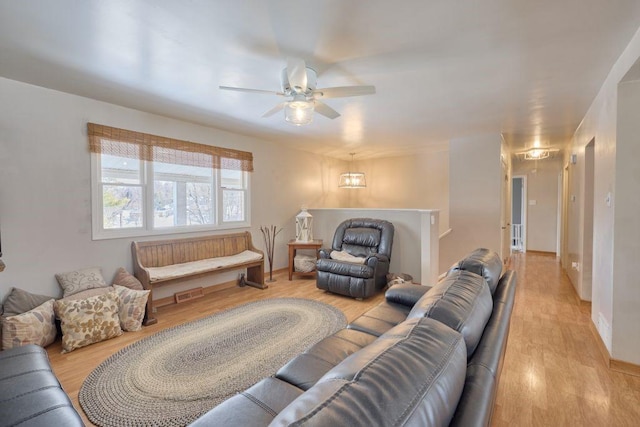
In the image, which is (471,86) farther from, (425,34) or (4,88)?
(4,88)

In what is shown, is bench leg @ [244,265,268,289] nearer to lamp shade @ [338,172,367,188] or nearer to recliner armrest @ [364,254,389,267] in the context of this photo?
recliner armrest @ [364,254,389,267]

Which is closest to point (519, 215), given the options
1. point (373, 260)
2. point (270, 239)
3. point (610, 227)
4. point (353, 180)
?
point (353, 180)

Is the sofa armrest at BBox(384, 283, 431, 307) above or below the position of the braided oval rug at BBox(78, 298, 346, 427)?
above

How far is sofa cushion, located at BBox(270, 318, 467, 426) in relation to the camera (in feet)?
1.76

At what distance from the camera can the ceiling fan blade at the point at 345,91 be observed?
2.10 metres

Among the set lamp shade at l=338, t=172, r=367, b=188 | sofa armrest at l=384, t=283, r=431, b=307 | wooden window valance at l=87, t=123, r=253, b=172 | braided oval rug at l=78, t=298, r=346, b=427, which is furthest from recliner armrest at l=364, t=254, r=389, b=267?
lamp shade at l=338, t=172, r=367, b=188

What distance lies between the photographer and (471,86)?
2.72m

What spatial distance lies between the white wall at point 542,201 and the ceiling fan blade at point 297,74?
23.7 ft

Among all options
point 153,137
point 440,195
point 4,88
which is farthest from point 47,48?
point 440,195

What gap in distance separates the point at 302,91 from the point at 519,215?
27.1ft

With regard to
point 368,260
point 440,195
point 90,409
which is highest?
point 440,195

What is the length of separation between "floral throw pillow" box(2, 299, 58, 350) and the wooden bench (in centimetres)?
76

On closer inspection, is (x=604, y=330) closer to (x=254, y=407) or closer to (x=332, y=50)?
(x=254, y=407)

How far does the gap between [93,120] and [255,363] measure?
304cm
